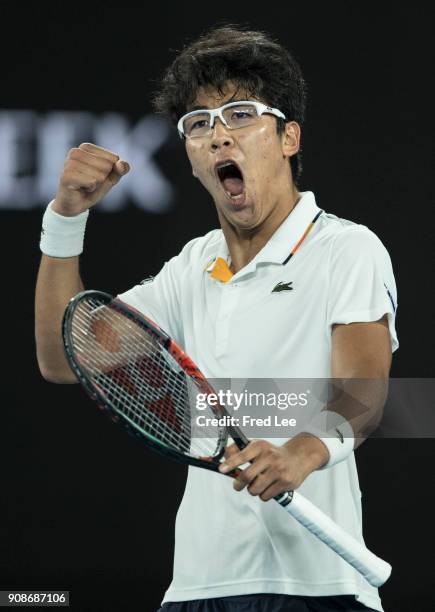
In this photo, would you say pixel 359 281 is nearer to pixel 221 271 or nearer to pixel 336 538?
pixel 221 271

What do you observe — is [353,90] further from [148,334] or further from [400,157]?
[148,334]

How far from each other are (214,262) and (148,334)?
0.81 ft

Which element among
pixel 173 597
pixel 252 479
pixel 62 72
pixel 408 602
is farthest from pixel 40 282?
pixel 408 602

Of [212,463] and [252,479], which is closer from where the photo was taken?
[252,479]

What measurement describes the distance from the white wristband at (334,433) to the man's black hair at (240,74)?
74cm

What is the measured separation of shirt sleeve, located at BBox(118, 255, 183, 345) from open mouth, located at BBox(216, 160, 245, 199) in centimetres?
21

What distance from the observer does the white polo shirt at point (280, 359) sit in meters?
2.06

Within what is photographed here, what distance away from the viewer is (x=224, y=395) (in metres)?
2.18

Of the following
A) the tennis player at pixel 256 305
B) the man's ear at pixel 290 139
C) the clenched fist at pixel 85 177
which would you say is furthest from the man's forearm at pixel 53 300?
the man's ear at pixel 290 139

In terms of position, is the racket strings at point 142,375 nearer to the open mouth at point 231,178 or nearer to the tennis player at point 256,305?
the tennis player at point 256,305

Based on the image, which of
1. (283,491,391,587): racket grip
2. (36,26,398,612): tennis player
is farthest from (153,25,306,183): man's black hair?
(283,491,391,587): racket grip

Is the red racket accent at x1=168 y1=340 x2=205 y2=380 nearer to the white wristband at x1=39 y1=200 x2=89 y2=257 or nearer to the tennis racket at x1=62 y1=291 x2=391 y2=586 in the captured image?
the tennis racket at x1=62 y1=291 x2=391 y2=586

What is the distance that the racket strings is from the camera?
2.12 metres

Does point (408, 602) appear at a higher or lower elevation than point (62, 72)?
lower
